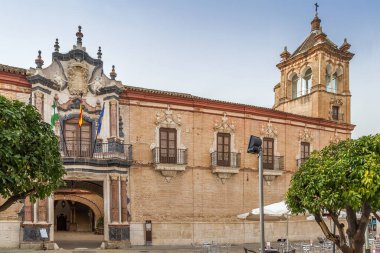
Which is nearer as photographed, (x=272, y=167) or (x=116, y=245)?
(x=116, y=245)

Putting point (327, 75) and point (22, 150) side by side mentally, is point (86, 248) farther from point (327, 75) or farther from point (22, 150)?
point (327, 75)

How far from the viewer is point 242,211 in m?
24.1

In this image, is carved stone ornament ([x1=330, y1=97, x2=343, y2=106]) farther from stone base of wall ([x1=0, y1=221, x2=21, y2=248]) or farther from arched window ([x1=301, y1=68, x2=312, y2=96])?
stone base of wall ([x1=0, y1=221, x2=21, y2=248])

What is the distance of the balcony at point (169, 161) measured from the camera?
862 inches

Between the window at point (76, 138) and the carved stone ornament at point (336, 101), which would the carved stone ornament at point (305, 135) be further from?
the window at point (76, 138)

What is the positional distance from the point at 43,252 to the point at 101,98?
291 inches

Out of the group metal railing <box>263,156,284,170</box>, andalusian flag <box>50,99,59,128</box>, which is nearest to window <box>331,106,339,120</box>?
metal railing <box>263,156,284,170</box>

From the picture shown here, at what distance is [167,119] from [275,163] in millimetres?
6996

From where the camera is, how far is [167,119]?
22.6m

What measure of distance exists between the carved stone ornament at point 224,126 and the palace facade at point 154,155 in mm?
53

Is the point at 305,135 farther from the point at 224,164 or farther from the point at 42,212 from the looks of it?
the point at 42,212

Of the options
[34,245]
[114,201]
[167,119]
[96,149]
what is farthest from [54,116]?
[167,119]

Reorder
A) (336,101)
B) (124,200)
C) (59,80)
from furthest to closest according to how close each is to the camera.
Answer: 1. (336,101)
2. (124,200)
3. (59,80)

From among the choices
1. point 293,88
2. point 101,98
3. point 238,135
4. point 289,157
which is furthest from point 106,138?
point 293,88
